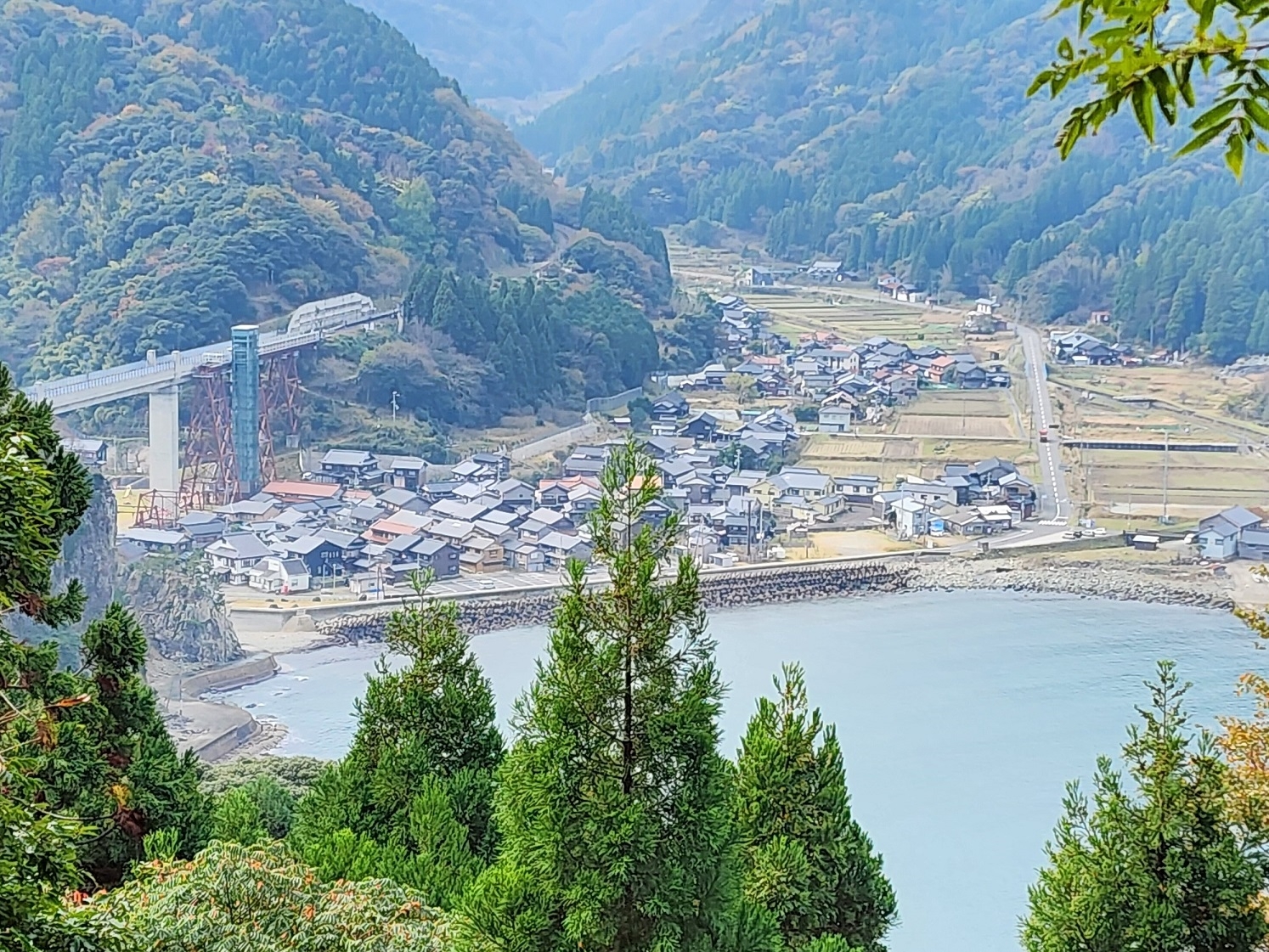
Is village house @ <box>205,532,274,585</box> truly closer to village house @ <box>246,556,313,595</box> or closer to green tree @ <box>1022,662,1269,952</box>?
village house @ <box>246,556,313,595</box>

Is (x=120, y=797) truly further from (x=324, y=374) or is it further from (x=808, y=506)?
(x=324, y=374)

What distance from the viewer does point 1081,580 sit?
12219 millimetres

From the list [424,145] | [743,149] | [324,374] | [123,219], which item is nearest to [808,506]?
[324,374]

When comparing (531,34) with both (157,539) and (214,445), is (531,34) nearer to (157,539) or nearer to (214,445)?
(214,445)

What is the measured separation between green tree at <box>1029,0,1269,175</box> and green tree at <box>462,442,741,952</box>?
1.40 meters

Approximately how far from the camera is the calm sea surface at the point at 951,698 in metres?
6.94

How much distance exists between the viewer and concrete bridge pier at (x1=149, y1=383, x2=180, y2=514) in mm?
13320

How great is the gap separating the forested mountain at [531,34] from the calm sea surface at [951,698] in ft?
96.8

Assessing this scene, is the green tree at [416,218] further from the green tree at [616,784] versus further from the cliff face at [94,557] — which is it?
the green tree at [616,784]

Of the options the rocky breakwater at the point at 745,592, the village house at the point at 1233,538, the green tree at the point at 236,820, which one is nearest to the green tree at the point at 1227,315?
the village house at the point at 1233,538

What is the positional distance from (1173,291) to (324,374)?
35.8 feet

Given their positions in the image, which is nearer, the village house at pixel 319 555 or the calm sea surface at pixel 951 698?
the calm sea surface at pixel 951 698

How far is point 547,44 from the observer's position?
44906mm

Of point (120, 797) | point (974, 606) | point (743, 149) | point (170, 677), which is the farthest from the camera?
point (743, 149)
